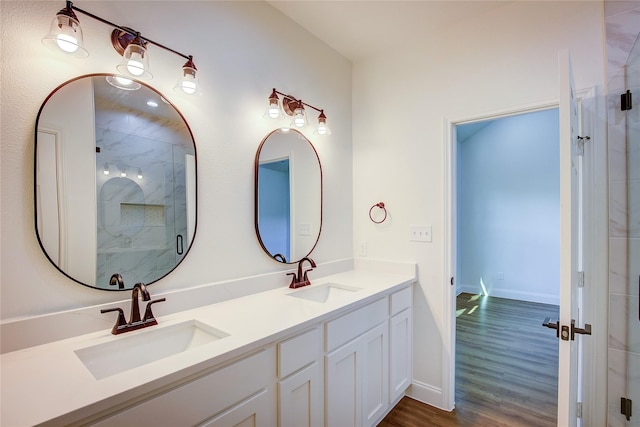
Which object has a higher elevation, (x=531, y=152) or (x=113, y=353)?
(x=531, y=152)

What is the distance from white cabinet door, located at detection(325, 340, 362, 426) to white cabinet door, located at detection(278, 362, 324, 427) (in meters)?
0.06

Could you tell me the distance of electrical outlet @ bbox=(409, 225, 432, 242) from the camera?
2.22 metres

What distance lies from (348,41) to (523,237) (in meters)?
4.12

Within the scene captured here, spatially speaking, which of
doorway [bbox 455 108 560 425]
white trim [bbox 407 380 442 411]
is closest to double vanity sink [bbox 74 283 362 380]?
white trim [bbox 407 380 442 411]

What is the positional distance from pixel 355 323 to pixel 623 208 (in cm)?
160

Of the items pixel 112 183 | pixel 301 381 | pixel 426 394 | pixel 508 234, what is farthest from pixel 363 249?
pixel 508 234

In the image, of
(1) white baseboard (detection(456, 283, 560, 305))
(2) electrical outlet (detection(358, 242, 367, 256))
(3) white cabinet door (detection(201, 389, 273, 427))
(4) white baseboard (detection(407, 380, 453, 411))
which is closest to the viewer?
(3) white cabinet door (detection(201, 389, 273, 427))

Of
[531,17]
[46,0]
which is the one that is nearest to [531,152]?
[531,17]

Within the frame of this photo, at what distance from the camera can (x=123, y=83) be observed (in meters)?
1.31

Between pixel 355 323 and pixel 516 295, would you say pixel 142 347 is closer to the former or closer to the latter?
pixel 355 323

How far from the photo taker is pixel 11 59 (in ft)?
3.46

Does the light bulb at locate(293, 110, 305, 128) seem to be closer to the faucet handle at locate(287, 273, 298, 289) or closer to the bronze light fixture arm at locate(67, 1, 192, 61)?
the bronze light fixture arm at locate(67, 1, 192, 61)

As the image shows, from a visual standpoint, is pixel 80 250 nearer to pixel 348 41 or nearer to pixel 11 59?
→ pixel 11 59

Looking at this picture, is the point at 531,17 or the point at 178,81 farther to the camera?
the point at 531,17
